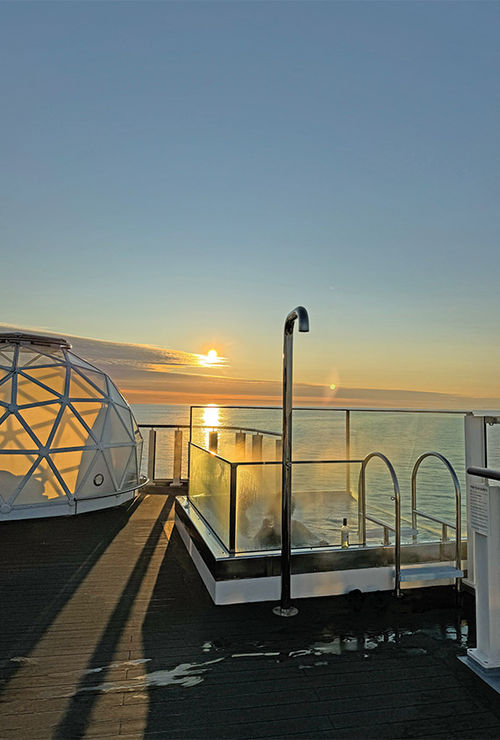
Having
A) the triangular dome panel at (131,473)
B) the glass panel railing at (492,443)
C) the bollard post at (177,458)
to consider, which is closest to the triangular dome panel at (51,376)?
the triangular dome panel at (131,473)

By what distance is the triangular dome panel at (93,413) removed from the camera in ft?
26.0

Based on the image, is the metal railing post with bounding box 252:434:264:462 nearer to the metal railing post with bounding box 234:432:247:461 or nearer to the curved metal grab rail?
the metal railing post with bounding box 234:432:247:461

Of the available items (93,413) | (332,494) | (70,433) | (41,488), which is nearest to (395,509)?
(332,494)

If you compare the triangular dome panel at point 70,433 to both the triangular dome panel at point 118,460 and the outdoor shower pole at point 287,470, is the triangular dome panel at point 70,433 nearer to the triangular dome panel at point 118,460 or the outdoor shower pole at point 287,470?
the triangular dome panel at point 118,460

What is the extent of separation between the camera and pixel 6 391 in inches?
307

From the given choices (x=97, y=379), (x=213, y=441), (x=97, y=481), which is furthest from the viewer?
(x=97, y=379)

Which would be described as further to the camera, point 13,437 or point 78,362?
point 78,362

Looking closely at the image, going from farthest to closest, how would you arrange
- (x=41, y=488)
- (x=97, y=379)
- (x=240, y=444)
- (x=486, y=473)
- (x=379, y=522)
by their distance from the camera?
(x=97, y=379) < (x=41, y=488) < (x=240, y=444) < (x=379, y=522) < (x=486, y=473)

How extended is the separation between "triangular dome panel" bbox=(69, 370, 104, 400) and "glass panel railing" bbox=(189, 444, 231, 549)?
3.07m

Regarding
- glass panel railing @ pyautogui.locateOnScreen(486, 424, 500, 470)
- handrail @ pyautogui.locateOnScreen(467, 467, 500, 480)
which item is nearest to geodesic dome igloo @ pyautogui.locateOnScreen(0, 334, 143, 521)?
glass panel railing @ pyautogui.locateOnScreen(486, 424, 500, 470)

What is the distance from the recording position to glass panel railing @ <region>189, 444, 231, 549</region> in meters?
4.25

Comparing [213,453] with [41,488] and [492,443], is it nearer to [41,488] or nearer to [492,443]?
[492,443]

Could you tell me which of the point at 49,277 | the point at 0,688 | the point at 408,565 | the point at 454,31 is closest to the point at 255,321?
the point at 49,277

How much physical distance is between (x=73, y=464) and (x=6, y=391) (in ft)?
5.25
